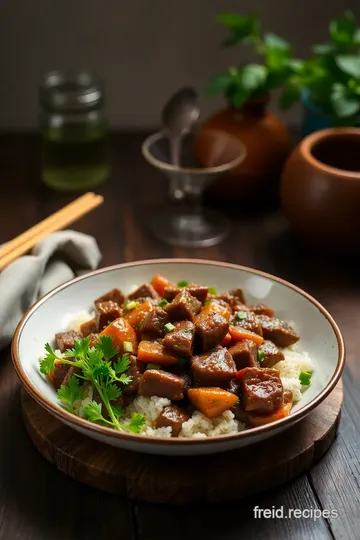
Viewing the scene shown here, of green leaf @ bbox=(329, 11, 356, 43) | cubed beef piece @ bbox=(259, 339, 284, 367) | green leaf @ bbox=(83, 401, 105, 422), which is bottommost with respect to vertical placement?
cubed beef piece @ bbox=(259, 339, 284, 367)

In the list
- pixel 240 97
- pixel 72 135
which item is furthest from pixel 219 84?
pixel 72 135

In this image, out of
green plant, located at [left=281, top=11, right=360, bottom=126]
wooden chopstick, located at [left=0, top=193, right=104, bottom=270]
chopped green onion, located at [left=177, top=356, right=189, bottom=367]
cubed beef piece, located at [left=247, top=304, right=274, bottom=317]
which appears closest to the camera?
chopped green onion, located at [left=177, top=356, right=189, bottom=367]

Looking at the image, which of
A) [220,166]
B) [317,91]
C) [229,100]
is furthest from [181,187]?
[317,91]

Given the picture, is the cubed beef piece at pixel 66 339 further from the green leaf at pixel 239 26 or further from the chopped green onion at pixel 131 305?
the green leaf at pixel 239 26

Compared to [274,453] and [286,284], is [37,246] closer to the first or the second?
[286,284]

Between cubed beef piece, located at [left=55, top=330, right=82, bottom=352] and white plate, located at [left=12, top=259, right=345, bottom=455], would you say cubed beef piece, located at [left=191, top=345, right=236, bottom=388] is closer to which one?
white plate, located at [left=12, top=259, right=345, bottom=455]

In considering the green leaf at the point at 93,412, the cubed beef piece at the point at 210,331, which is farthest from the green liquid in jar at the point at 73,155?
the green leaf at the point at 93,412

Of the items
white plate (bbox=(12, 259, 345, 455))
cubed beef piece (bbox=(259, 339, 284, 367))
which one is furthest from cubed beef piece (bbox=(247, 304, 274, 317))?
cubed beef piece (bbox=(259, 339, 284, 367))
